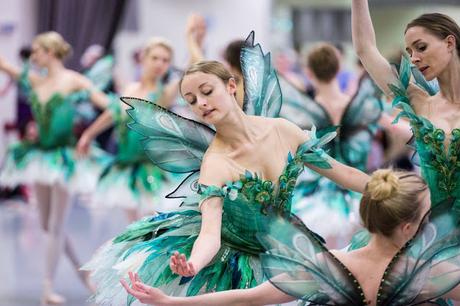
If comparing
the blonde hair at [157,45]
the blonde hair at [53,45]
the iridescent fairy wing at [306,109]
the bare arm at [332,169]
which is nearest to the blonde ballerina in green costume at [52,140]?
the blonde hair at [53,45]

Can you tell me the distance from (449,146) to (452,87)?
0.64 feet

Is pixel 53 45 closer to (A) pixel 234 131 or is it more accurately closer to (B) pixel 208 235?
(A) pixel 234 131

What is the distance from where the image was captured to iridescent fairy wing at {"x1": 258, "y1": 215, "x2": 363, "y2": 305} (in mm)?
2586

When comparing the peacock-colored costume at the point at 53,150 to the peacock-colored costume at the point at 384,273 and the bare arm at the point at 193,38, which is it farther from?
the peacock-colored costume at the point at 384,273

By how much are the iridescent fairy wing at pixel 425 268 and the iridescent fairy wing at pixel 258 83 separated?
1.02 meters

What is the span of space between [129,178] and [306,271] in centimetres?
378

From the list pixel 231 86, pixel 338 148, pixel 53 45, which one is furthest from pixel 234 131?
pixel 53 45

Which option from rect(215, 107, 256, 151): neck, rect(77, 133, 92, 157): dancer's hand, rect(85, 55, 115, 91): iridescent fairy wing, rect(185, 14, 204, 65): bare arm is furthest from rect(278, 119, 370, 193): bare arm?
rect(85, 55, 115, 91): iridescent fairy wing

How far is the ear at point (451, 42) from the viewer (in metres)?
3.33

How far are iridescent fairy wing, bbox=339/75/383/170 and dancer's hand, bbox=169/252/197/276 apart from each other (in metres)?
2.90

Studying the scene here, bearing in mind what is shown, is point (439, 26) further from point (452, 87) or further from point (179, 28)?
point (179, 28)

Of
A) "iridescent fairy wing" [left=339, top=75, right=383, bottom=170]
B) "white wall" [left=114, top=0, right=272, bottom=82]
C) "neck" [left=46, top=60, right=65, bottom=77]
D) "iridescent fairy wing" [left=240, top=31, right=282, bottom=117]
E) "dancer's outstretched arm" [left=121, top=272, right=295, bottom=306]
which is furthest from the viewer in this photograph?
"white wall" [left=114, top=0, right=272, bottom=82]

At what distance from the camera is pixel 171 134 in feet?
11.1

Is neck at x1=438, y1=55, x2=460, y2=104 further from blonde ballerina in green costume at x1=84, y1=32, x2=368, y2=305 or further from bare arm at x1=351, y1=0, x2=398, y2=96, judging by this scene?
blonde ballerina in green costume at x1=84, y1=32, x2=368, y2=305
